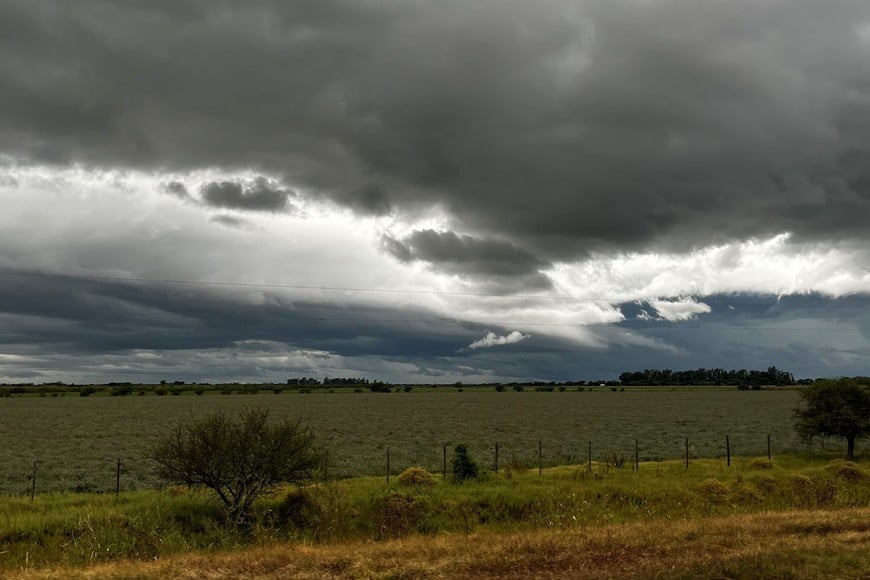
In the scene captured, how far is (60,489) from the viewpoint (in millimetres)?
34594

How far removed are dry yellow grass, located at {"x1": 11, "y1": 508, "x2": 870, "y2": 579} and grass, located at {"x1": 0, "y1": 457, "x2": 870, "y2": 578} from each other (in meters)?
0.06

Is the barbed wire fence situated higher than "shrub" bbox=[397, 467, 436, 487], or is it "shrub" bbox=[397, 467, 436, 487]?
"shrub" bbox=[397, 467, 436, 487]

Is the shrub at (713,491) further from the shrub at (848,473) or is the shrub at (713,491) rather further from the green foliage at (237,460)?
the green foliage at (237,460)

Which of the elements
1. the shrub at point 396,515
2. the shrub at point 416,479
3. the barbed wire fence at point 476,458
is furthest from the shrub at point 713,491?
the shrub at point 396,515

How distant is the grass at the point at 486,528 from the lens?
16109mm

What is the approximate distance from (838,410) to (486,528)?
116ft

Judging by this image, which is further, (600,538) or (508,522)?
(508,522)

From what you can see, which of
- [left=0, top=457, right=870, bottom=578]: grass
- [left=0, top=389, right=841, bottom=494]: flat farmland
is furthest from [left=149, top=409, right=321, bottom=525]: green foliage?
[left=0, top=389, right=841, bottom=494]: flat farmland

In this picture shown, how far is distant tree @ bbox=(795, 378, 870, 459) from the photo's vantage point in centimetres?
4584

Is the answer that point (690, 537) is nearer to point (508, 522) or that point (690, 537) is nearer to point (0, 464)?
point (508, 522)

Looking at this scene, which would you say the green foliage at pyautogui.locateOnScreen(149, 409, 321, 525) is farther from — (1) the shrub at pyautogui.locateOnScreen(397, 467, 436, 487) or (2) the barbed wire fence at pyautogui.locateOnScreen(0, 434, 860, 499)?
(1) the shrub at pyautogui.locateOnScreen(397, 467, 436, 487)

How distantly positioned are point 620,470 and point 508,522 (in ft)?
37.5

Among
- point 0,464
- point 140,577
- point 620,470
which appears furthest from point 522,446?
point 140,577

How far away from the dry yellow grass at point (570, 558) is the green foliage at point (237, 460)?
627cm
